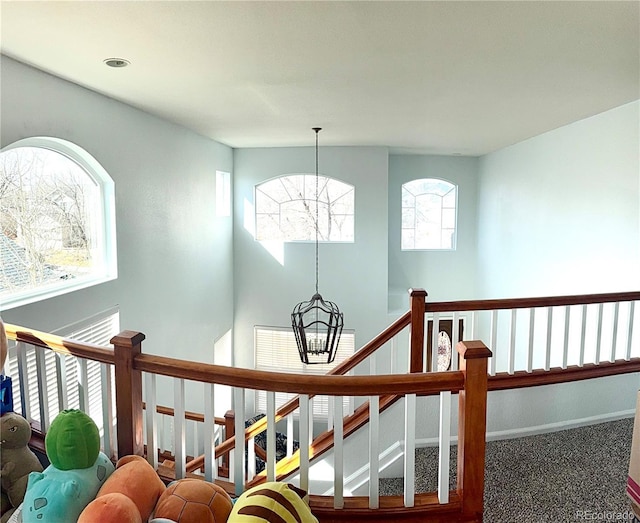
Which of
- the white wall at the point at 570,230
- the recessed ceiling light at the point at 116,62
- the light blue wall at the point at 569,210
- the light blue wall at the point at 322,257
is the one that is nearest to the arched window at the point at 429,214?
the light blue wall at the point at 569,210

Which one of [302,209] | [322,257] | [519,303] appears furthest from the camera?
[302,209]

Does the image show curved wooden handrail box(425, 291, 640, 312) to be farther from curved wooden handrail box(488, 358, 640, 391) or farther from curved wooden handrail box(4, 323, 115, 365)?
curved wooden handrail box(4, 323, 115, 365)

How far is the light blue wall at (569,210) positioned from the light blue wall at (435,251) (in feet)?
2.80

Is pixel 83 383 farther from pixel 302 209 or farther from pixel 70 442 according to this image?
pixel 302 209

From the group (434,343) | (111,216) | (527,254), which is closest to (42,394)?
(111,216)

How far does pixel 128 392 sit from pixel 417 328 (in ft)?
6.75

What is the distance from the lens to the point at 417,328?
3.38 meters

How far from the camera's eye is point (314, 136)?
613 centimetres

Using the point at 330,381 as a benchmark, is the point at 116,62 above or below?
above

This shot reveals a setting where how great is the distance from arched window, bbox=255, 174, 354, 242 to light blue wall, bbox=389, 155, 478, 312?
3.79 feet

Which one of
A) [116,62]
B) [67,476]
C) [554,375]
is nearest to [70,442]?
[67,476]

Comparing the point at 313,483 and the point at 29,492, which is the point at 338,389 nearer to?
the point at 29,492

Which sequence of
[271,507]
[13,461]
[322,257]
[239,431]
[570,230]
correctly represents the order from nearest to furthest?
[271,507]
[239,431]
[13,461]
[570,230]
[322,257]

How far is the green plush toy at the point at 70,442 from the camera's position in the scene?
68.4 inches
